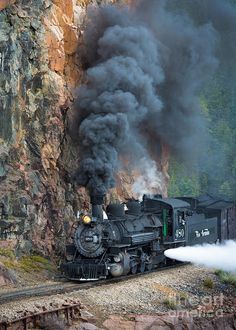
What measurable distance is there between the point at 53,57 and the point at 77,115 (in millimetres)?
2408

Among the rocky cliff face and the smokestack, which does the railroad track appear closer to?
the smokestack

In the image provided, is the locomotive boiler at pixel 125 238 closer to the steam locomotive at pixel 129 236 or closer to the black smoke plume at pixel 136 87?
the steam locomotive at pixel 129 236

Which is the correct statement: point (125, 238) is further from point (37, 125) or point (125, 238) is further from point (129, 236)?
point (37, 125)

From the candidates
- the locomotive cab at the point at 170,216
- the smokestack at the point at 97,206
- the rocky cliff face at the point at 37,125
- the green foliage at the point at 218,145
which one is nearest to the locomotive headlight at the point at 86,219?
the smokestack at the point at 97,206

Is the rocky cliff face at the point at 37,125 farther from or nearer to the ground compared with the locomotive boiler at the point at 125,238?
farther from the ground

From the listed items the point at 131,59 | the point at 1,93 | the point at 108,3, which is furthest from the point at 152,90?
the point at 1,93

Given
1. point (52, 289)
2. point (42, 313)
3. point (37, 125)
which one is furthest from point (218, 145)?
point (42, 313)

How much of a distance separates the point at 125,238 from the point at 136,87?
7381mm

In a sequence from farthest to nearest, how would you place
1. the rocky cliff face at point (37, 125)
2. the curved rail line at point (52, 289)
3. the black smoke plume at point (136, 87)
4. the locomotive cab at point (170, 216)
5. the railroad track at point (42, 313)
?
the locomotive cab at point (170, 216) → the black smoke plume at point (136, 87) → the rocky cliff face at point (37, 125) → the curved rail line at point (52, 289) → the railroad track at point (42, 313)

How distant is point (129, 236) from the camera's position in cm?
1474

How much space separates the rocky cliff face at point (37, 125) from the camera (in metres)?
16.7

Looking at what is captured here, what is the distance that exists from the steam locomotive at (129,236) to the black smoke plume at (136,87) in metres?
1.19

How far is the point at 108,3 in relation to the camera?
76.3 ft

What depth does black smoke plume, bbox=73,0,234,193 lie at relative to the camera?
16984 mm
